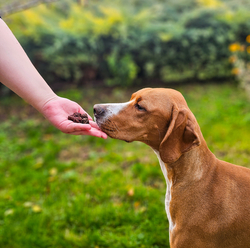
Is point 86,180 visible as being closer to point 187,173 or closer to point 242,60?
point 187,173

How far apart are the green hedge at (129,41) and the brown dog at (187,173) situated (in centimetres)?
471

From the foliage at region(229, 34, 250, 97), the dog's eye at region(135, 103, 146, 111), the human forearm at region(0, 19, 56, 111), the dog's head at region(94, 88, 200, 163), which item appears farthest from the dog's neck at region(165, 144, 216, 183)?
the foliage at region(229, 34, 250, 97)

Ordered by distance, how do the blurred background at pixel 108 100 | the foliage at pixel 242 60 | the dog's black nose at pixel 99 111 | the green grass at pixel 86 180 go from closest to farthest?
1. the dog's black nose at pixel 99 111
2. the green grass at pixel 86 180
3. the blurred background at pixel 108 100
4. the foliage at pixel 242 60

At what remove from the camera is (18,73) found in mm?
2658

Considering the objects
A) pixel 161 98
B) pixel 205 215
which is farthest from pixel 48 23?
pixel 205 215

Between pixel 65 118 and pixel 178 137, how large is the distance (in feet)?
3.81

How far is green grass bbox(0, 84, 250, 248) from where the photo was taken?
137 inches

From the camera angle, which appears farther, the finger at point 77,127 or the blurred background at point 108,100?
the blurred background at point 108,100

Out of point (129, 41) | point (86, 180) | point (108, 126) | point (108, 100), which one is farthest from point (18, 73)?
point (129, 41)

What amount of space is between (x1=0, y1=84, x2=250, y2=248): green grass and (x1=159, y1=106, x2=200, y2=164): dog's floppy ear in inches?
59.4

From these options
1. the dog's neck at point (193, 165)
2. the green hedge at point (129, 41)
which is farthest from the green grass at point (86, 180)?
the dog's neck at point (193, 165)

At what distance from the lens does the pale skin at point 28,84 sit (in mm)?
2600

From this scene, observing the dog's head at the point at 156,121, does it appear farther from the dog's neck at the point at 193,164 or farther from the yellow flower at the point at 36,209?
the yellow flower at the point at 36,209

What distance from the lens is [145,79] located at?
25.5 ft
